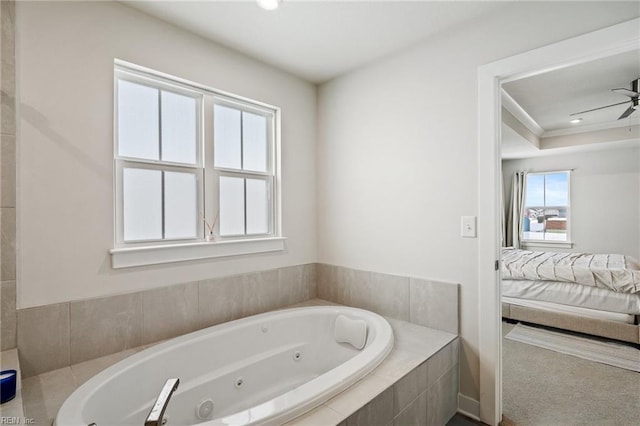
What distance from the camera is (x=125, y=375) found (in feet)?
4.99

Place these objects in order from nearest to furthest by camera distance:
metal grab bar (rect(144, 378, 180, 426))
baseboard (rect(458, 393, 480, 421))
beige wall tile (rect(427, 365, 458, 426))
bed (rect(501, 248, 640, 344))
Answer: metal grab bar (rect(144, 378, 180, 426))
beige wall tile (rect(427, 365, 458, 426))
baseboard (rect(458, 393, 480, 421))
bed (rect(501, 248, 640, 344))

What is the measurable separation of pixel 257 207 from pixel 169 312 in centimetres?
102

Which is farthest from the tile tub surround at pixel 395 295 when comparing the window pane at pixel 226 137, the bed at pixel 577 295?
the bed at pixel 577 295

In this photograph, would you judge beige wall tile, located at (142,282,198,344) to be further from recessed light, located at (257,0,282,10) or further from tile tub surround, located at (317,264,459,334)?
recessed light, located at (257,0,282,10)

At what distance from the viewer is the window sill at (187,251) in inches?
70.3

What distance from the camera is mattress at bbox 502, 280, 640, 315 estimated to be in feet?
9.80

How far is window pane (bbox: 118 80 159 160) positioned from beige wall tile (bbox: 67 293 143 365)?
865 millimetres

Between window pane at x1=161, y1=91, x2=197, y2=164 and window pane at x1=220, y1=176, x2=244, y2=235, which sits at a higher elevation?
window pane at x1=161, y1=91, x2=197, y2=164

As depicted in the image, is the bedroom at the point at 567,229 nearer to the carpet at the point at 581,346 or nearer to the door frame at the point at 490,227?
the carpet at the point at 581,346

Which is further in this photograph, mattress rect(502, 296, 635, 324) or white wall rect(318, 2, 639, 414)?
mattress rect(502, 296, 635, 324)

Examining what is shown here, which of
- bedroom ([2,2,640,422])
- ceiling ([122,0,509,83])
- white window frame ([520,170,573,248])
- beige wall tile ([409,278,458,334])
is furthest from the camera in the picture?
white window frame ([520,170,573,248])

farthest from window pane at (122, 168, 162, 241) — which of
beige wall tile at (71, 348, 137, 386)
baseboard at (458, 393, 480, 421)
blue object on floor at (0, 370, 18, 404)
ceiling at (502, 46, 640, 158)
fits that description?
ceiling at (502, 46, 640, 158)

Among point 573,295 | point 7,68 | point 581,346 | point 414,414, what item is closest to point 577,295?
point 573,295

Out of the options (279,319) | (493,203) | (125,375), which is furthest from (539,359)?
(125,375)
